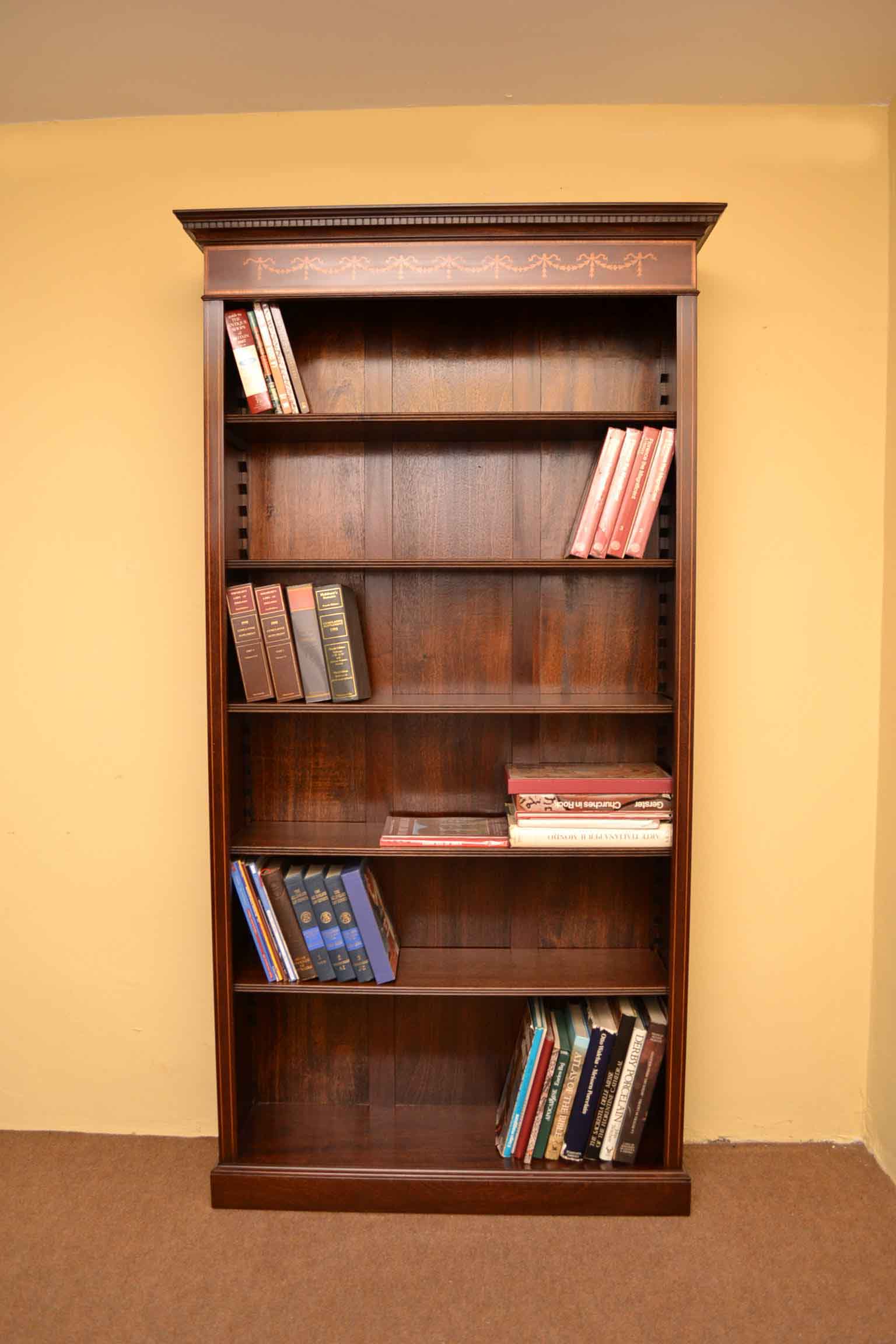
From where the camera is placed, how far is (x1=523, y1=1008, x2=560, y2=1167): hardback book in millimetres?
1930

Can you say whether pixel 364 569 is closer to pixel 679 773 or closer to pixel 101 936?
pixel 679 773

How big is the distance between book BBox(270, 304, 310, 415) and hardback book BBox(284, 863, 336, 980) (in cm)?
105

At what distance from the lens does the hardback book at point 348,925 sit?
6.28 ft

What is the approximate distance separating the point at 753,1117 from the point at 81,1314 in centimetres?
160

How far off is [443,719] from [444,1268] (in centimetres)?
119

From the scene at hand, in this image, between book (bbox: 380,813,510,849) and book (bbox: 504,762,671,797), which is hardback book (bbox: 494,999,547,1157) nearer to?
book (bbox: 380,813,510,849)

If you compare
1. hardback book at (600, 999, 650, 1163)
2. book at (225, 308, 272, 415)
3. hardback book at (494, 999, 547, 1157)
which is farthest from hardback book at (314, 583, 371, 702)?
hardback book at (600, 999, 650, 1163)

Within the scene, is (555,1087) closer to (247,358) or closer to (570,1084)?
(570,1084)

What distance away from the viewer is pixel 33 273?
7.02ft

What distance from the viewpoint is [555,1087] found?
1.94 m

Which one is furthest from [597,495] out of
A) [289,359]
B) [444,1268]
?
[444,1268]

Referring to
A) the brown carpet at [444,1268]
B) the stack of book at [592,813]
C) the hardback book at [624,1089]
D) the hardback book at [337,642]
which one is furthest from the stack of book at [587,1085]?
the hardback book at [337,642]

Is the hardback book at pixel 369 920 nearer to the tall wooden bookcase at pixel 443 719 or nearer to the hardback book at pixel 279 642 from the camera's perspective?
the tall wooden bookcase at pixel 443 719

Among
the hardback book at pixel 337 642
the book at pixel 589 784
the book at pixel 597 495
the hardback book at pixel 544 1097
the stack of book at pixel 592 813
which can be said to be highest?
the book at pixel 597 495
